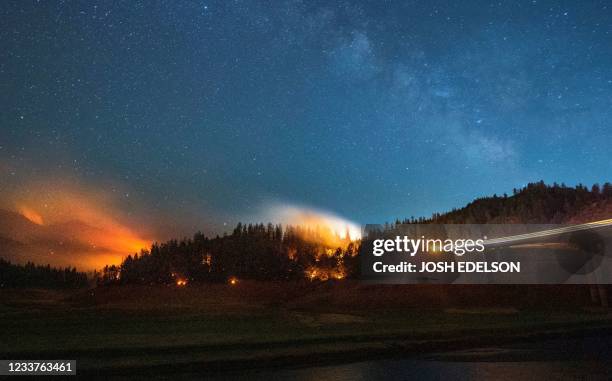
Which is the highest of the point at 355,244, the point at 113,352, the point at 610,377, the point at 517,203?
the point at 517,203

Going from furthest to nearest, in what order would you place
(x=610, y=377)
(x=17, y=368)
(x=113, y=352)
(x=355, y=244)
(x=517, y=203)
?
(x=517, y=203) → (x=355, y=244) → (x=113, y=352) → (x=17, y=368) → (x=610, y=377)

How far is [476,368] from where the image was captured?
1121cm

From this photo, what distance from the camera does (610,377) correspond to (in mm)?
9961

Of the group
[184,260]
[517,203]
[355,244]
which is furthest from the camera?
[517,203]

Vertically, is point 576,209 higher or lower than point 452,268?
higher

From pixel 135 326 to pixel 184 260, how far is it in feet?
350

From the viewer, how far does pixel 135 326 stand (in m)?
21.1

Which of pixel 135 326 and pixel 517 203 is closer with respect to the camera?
pixel 135 326

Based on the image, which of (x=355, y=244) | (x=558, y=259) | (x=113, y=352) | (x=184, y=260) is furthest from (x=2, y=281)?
(x=113, y=352)

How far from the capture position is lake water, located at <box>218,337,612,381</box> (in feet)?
33.5

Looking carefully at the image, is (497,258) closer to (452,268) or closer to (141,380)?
(452,268)

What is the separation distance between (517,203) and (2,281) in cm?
14931

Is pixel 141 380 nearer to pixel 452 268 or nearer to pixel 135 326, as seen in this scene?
pixel 135 326

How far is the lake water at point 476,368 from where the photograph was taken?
1020 cm
